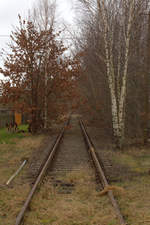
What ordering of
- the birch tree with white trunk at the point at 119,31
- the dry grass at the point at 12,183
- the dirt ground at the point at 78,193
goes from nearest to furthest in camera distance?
1. the dirt ground at the point at 78,193
2. the dry grass at the point at 12,183
3. the birch tree with white trunk at the point at 119,31

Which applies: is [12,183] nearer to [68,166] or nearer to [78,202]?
[78,202]

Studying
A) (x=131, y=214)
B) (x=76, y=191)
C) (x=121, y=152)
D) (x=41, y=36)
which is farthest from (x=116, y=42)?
(x=131, y=214)

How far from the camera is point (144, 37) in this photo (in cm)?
1515

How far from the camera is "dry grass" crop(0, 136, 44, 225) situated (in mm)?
5402

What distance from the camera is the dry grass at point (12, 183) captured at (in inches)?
213

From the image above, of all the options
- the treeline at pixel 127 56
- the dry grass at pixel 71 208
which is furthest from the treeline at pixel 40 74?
the dry grass at pixel 71 208

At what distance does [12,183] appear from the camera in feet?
24.1

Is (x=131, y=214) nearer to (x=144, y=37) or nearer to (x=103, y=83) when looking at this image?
(x=144, y=37)

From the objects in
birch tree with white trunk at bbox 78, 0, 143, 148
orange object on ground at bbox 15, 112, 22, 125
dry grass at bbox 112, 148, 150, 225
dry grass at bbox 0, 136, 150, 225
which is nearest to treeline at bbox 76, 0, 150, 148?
birch tree with white trunk at bbox 78, 0, 143, 148

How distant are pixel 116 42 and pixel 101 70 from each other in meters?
3.29

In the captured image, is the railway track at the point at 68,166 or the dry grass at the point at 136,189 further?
the railway track at the point at 68,166

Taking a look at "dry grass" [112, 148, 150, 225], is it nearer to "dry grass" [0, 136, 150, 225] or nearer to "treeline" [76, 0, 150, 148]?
"dry grass" [0, 136, 150, 225]

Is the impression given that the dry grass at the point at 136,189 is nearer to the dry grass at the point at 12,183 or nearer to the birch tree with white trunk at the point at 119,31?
the birch tree with white trunk at the point at 119,31

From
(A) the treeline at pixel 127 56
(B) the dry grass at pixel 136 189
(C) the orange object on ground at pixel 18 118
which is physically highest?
(A) the treeline at pixel 127 56
